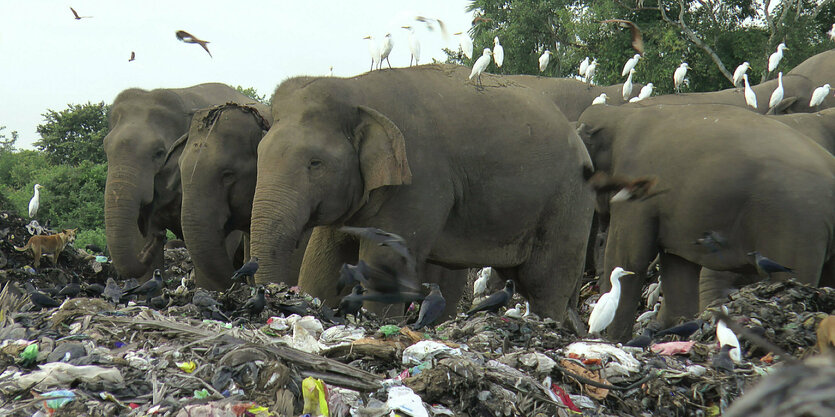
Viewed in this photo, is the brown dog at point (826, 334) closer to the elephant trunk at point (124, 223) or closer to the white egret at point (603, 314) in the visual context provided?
the white egret at point (603, 314)

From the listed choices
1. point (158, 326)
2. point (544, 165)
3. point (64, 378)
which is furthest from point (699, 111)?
point (64, 378)

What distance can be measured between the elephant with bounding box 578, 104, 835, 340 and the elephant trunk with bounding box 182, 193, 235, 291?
3271mm

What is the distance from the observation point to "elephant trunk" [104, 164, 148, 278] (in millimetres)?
9398

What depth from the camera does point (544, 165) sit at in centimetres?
812

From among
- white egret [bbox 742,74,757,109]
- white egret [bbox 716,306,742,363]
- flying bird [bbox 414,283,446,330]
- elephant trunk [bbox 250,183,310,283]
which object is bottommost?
white egret [bbox 716,306,742,363]

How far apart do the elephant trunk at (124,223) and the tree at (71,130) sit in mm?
14154

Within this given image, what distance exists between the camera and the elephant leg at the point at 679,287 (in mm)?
8828

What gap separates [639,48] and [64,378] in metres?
4.71

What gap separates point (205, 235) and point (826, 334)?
188 inches

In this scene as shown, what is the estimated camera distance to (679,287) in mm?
8891

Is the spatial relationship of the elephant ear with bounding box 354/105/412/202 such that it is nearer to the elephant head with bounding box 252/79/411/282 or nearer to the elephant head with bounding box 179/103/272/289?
the elephant head with bounding box 252/79/411/282

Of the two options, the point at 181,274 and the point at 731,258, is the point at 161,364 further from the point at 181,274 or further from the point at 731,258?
the point at 181,274

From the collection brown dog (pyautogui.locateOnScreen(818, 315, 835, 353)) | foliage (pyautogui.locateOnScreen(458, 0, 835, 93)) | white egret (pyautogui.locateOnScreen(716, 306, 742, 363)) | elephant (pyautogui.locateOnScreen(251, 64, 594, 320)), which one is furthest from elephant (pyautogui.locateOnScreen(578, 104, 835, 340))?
foliage (pyautogui.locateOnScreen(458, 0, 835, 93))

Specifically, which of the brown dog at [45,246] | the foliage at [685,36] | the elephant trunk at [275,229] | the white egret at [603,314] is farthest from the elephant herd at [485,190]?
the foliage at [685,36]
